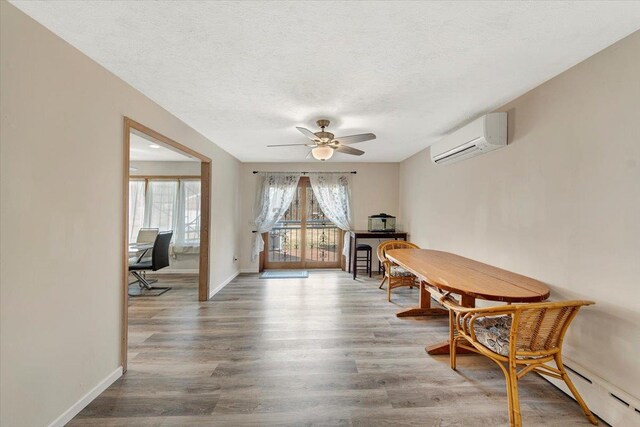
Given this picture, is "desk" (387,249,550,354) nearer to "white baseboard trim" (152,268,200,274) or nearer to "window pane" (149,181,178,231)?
"white baseboard trim" (152,268,200,274)

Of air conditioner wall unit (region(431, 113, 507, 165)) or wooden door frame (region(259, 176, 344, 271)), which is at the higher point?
air conditioner wall unit (region(431, 113, 507, 165))

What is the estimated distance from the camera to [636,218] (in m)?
1.40

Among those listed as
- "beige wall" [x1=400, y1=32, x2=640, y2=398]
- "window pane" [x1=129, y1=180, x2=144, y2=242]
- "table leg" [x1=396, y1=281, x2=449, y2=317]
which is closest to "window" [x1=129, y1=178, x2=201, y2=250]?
"window pane" [x1=129, y1=180, x2=144, y2=242]

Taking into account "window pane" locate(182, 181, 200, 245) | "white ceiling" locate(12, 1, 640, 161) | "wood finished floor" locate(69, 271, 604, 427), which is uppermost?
"white ceiling" locate(12, 1, 640, 161)

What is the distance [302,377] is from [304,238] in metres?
3.49

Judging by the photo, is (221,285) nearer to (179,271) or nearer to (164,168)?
(179,271)

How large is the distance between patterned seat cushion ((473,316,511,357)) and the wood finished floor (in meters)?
0.43

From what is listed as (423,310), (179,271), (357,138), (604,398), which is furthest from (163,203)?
(604,398)

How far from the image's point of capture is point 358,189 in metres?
5.22

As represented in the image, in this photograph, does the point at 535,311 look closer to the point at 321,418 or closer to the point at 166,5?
the point at 321,418

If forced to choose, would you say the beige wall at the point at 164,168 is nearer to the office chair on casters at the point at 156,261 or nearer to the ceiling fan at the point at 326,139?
the office chair on casters at the point at 156,261

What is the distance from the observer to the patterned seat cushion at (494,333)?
5.29 ft

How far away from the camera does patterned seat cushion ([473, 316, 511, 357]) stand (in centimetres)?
161

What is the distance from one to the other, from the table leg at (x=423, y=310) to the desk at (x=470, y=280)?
56 cm
